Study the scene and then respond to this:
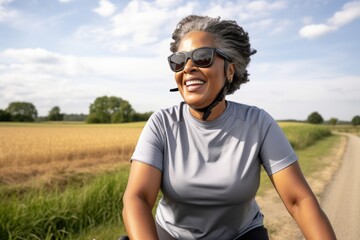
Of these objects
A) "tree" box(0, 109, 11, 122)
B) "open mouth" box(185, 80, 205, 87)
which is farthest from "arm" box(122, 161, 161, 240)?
"tree" box(0, 109, 11, 122)

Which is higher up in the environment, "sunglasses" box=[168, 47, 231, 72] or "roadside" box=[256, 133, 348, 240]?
"sunglasses" box=[168, 47, 231, 72]

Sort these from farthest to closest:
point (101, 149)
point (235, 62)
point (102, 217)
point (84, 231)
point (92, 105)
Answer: point (92, 105) → point (101, 149) → point (102, 217) → point (84, 231) → point (235, 62)

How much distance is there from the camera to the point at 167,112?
1997 millimetres

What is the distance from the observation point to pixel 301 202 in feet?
5.66

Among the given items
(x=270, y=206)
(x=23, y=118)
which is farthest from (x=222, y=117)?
(x=23, y=118)

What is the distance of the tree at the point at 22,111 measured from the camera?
76.4m

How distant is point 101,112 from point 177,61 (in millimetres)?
82790

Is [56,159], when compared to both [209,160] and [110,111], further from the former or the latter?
[110,111]

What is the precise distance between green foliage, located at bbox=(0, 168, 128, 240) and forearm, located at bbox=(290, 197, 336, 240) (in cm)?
297

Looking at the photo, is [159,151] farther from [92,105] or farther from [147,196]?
[92,105]

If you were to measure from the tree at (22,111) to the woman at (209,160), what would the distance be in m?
81.4

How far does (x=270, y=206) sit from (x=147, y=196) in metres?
4.74

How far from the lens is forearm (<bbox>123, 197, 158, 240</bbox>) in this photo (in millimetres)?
1573

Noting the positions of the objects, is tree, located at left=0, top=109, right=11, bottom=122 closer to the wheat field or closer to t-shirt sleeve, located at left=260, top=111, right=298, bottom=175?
the wheat field
